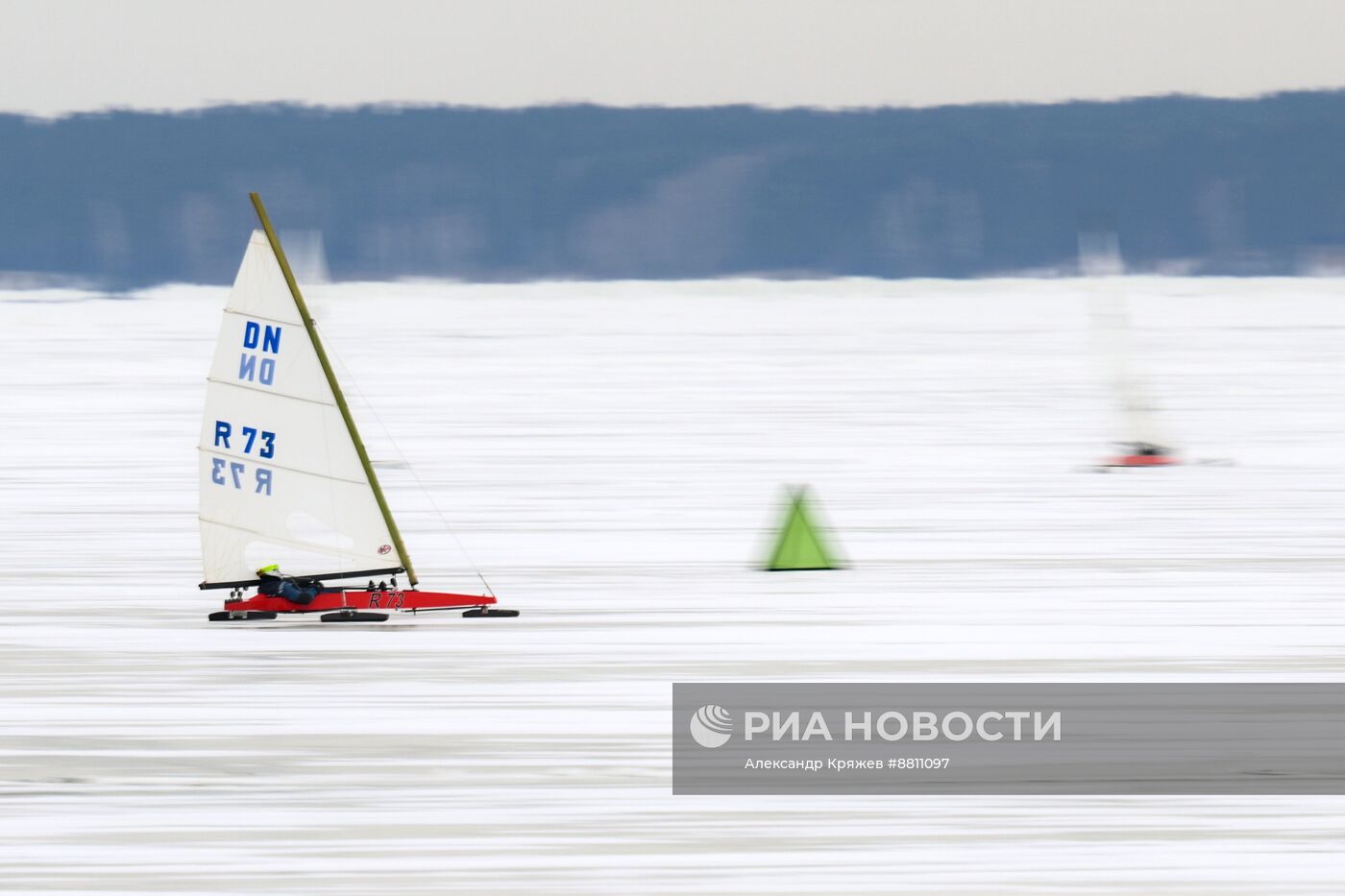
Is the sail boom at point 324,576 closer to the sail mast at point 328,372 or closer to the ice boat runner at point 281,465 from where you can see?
the ice boat runner at point 281,465

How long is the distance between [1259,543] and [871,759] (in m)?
9.73

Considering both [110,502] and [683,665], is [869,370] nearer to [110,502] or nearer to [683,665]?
[110,502]

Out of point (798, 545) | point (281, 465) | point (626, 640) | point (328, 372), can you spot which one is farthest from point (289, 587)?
point (798, 545)

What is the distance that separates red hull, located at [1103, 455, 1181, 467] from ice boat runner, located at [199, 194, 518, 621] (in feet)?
49.5

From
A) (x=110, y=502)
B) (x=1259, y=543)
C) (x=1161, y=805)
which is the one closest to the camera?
(x=1161, y=805)

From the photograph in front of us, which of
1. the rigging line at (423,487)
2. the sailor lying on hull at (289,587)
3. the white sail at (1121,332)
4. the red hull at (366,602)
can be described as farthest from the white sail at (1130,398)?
the sailor lying on hull at (289,587)

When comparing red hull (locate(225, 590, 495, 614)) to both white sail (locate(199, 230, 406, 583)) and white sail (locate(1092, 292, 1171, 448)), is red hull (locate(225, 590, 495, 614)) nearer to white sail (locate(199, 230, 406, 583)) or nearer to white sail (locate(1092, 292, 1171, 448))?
white sail (locate(199, 230, 406, 583))

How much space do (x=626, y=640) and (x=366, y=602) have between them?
1.78 meters

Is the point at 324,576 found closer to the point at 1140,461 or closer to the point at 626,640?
the point at 626,640

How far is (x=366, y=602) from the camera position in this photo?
14.9 meters

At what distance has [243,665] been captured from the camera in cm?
1334

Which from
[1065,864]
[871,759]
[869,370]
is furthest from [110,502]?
[869,370]

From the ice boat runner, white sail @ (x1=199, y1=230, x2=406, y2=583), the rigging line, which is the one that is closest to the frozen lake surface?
the rigging line

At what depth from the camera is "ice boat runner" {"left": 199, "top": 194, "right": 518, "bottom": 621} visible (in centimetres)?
1449
